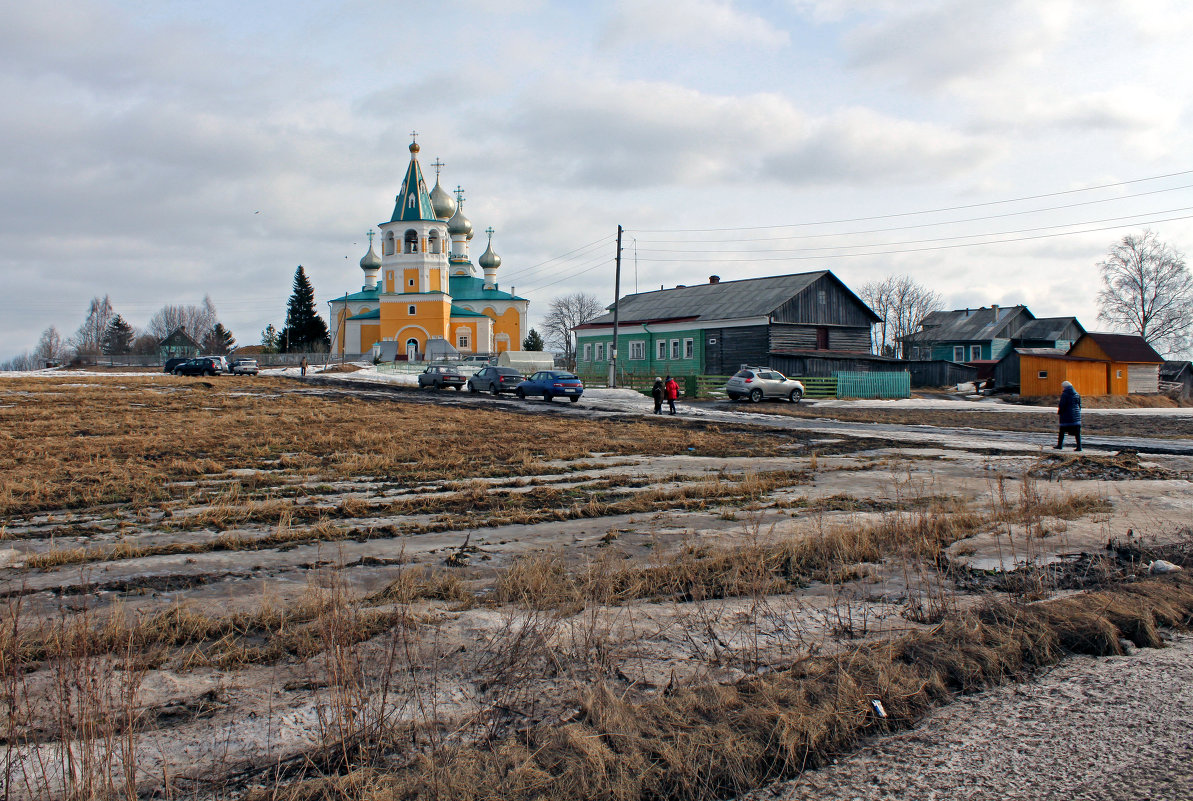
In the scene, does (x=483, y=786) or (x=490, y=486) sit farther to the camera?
(x=490, y=486)

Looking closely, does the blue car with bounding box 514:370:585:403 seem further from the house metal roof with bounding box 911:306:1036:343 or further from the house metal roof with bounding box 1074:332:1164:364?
the house metal roof with bounding box 911:306:1036:343

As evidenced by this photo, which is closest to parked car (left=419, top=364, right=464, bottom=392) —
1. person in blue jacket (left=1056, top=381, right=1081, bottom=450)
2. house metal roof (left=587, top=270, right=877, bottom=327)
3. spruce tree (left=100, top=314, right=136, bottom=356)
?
house metal roof (left=587, top=270, right=877, bottom=327)

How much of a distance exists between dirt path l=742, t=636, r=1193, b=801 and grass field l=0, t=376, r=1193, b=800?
19 centimetres

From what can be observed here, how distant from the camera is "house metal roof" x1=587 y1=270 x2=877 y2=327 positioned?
161 feet

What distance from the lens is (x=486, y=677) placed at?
4715mm

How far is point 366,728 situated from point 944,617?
4.01 metres

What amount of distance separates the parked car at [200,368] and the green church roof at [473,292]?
3468 cm

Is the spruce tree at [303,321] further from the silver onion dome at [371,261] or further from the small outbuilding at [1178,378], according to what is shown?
the small outbuilding at [1178,378]

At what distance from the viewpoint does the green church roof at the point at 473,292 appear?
86.1 metres

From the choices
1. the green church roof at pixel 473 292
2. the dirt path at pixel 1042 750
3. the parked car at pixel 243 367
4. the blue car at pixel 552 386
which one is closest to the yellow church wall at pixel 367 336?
the green church roof at pixel 473 292

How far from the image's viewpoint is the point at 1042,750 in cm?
386

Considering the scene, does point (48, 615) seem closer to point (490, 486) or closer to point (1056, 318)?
point (490, 486)

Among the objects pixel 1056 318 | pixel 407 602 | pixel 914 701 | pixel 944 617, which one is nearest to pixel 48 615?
pixel 407 602

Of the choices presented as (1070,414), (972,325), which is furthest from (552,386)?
(972,325)
